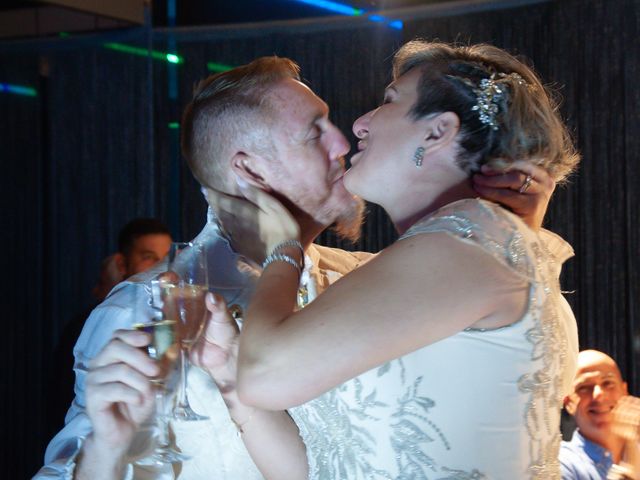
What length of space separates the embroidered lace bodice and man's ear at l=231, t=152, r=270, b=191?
82 cm

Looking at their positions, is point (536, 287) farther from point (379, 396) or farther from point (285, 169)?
point (285, 169)

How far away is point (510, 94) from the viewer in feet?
5.51

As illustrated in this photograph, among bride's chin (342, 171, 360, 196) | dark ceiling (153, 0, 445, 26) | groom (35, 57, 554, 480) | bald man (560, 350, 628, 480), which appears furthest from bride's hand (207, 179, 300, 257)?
dark ceiling (153, 0, 445, 26)

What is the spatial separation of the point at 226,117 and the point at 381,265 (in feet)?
3.28

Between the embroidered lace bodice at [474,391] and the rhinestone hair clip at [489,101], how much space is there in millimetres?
197

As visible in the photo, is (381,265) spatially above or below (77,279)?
above

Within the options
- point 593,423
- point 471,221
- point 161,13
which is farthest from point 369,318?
point 161,13

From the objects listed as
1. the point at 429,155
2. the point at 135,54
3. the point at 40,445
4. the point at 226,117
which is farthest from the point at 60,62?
the point at 429,155

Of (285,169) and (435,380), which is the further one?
(285,169)

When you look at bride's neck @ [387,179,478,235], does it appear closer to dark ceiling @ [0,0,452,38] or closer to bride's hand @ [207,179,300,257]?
bride's hand @ [207,179,300,257]

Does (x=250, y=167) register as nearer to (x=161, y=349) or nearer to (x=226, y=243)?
(x=226, y=243)

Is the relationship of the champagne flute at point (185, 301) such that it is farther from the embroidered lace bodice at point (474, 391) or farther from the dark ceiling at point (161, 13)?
the dark ceiling at point (161, 13)

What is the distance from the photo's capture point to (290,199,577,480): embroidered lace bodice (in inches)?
58.4

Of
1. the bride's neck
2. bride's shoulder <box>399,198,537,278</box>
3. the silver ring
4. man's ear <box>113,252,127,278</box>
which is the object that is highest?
the silver ring
